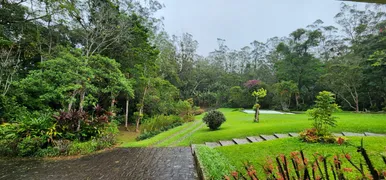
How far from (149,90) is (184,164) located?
30.3 ft

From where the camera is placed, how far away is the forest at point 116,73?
6594 mm

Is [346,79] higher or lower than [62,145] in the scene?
higher

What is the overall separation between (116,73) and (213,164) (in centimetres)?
600

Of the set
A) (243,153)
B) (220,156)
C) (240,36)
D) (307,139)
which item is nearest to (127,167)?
(220,156)

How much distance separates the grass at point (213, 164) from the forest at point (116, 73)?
3898 mm

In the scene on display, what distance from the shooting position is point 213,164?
390cm

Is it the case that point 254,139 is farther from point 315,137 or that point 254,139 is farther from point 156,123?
point 156,123

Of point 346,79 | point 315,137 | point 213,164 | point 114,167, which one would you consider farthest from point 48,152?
point 346,79

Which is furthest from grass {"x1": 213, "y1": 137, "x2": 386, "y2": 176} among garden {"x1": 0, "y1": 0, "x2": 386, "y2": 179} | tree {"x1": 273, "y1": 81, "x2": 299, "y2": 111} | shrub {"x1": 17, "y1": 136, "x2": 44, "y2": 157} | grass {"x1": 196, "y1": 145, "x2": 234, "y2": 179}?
tree {"x1": 273, "y1": 81, "x2": 299, "y2": 111}

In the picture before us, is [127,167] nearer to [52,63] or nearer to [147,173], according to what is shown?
[147,173]

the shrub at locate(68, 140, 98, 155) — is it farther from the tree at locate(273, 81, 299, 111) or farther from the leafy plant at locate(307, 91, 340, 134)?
the tree at locate(273, 81, 299, 111)

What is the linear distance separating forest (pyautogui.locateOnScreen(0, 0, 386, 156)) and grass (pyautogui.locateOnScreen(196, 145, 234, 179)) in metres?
3.90

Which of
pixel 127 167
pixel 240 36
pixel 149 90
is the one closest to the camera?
pixel 127 167

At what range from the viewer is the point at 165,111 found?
14453mm
